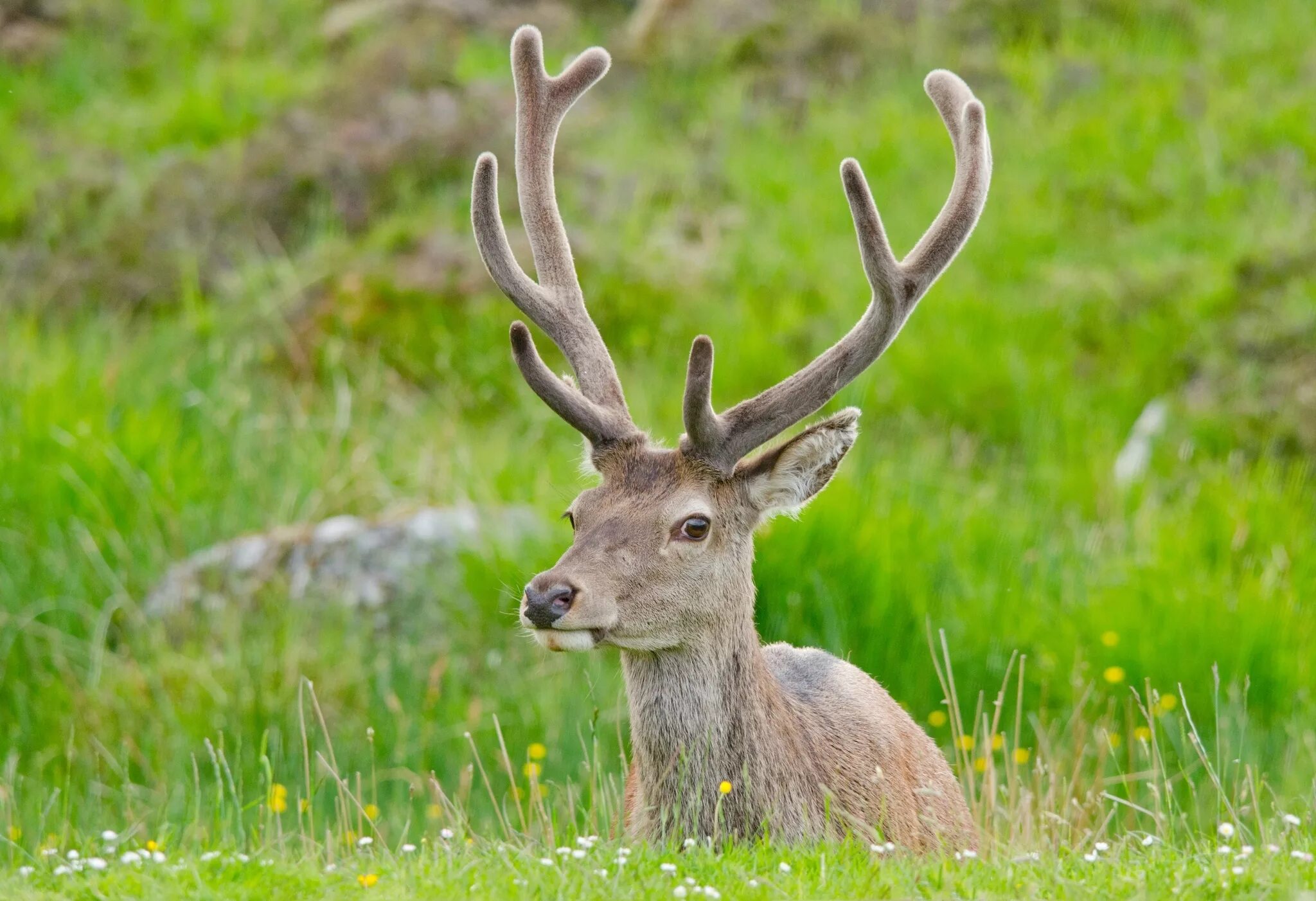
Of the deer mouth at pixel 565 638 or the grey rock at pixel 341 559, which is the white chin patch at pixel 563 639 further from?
the grey rock at pixel 341 559

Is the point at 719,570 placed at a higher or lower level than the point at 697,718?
higher

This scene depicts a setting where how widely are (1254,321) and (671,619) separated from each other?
670cm

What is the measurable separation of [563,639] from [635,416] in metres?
5.12

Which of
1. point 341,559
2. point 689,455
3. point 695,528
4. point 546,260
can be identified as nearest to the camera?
point 695,528

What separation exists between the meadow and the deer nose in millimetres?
572

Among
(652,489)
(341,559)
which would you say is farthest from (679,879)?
(341,559)

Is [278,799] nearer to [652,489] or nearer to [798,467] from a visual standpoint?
[652,489]

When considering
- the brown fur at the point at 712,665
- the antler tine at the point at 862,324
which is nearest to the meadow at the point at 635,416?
the brown fur at the point at 712,665

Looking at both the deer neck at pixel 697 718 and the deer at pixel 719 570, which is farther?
the deer neck at pixel 697 718

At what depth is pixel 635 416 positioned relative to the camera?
31.6ft

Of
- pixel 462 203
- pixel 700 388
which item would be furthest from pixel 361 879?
pixel 462 203

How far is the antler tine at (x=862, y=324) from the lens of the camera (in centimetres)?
493

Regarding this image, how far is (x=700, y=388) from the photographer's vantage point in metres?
4.81

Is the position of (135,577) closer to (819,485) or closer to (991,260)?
(819,485)
